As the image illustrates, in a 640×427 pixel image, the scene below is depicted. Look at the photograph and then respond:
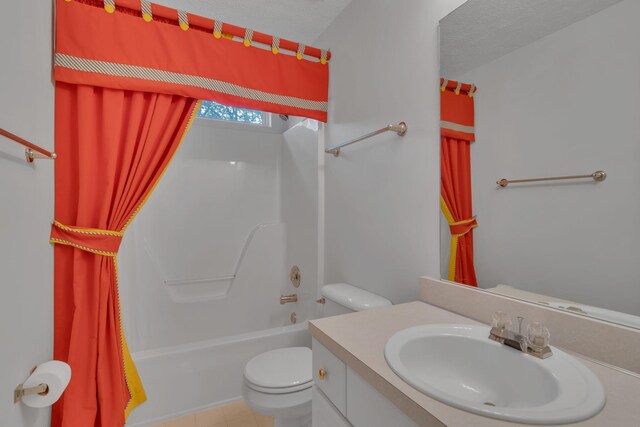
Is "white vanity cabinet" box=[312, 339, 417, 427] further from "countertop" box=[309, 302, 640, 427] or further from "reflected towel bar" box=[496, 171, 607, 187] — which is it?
"reflected towel bar" box=[496, 171, 607, 187]

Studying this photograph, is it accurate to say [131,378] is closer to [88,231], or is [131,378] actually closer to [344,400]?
[88,231]

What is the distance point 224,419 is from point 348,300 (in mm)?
1167

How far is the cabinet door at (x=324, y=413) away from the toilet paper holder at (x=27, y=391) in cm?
97

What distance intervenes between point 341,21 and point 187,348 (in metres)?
2.27

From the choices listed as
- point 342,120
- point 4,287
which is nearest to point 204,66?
point 342,120

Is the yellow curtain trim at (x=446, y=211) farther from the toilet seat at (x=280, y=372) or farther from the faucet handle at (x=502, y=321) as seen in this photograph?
the toilet seat at (x=280, y=372)

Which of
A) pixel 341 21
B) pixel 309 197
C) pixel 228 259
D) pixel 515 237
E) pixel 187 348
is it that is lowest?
pixel 187 348

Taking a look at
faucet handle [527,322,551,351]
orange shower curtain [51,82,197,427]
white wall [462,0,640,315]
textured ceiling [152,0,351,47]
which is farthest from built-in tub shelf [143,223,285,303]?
faucet handle [527,322,551,351]

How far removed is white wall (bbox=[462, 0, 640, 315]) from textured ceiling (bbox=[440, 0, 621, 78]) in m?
0.03

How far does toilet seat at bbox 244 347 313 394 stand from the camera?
50.7 inches

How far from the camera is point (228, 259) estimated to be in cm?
243

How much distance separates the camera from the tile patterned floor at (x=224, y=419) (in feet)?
5.60

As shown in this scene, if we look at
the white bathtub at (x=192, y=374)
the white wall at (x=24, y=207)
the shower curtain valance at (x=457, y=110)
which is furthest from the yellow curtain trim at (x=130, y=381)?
the shower curtain valance at (x=457, y=110)

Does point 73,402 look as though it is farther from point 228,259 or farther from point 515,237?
point 515,237
